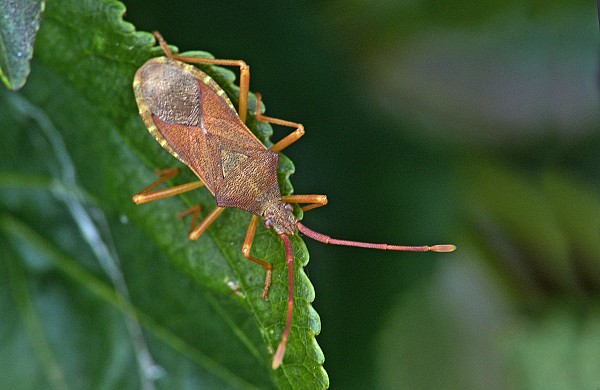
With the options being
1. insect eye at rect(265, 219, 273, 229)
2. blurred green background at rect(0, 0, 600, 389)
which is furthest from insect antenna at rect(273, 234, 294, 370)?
blurred green background at rect(0, 0, 600, 389)

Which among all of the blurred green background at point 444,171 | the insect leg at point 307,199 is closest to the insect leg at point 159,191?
the insect leg at point 307,199

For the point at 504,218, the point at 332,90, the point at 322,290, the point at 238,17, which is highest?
the point at 238,17

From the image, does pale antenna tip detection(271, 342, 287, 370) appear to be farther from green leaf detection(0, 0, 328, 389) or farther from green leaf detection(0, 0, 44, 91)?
green leaf detection(0, 0, 44, 91)

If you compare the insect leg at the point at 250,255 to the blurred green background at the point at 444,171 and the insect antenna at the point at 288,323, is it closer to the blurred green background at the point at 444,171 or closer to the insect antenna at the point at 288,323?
the insect antenna at the point at 288,323

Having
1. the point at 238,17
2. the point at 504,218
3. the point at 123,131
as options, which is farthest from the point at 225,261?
the point at 504,218

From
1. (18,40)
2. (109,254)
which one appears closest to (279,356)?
(109,254)

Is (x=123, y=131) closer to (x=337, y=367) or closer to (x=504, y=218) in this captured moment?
(x=337, y=367)
